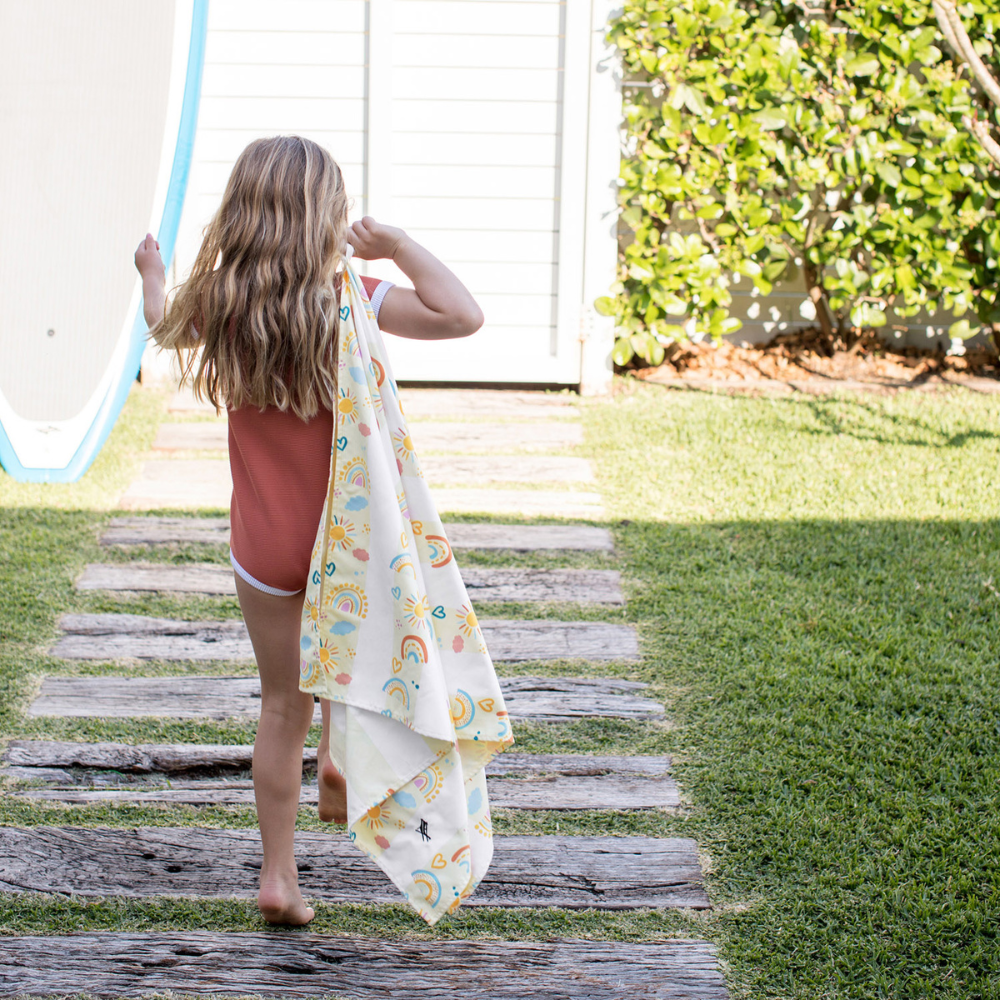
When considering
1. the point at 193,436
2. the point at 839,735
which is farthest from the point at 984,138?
the point at 193,436

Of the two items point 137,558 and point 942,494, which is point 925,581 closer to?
point 942,494

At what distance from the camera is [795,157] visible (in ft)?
17.5

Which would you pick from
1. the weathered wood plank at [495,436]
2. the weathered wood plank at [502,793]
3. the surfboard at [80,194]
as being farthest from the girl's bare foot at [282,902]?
the weathered wood plank at [495,436]

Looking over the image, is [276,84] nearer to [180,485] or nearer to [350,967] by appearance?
[180,485]

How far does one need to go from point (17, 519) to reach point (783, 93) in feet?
13.0

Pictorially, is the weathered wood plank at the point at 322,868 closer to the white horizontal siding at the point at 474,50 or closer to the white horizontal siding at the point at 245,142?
the white horizontal siding at the point at 245,142

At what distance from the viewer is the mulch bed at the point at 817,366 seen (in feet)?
18.6

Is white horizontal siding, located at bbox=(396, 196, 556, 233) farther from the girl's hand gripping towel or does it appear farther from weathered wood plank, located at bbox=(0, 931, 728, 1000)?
weathered wood plank, located at bbox=(0, 931, 728, 1000)

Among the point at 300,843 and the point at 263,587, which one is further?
the point at 300,843

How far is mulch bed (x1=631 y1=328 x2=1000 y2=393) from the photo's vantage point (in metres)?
5.68

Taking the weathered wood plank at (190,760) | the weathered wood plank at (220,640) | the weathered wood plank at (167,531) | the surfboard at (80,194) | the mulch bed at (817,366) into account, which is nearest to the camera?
the weathered wood plank at (190,760)

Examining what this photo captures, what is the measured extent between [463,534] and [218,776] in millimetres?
1580

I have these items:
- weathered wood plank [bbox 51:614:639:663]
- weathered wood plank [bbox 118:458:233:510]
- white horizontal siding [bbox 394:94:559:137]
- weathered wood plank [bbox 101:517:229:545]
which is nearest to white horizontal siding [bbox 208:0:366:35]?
white horizontal siding [bbox 394:94:559:137]

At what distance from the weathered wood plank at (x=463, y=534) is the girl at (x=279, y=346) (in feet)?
6.28
